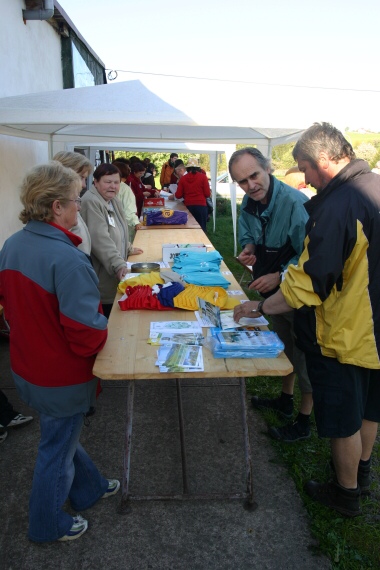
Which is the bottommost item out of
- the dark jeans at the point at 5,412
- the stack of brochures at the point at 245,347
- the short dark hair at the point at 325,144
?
the dark jeans at the point at 5,412

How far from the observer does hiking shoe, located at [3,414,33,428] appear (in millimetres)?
2701

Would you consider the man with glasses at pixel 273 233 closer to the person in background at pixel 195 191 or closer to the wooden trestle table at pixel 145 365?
the wooden trestle table at pixel 145 365

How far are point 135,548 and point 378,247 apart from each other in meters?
1.62

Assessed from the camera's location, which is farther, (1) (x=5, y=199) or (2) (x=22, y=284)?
(1) (x=5, y=199)

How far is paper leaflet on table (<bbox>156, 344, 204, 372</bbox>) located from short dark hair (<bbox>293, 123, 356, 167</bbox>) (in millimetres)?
Result: 938

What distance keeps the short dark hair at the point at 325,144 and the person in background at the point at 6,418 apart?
7.25ft

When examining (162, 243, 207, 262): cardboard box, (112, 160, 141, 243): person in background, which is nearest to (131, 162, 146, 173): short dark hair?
(112, 160, 141, 243): person in background

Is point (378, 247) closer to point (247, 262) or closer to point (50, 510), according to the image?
point (247, 262)

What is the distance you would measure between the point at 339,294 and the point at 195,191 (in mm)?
7235

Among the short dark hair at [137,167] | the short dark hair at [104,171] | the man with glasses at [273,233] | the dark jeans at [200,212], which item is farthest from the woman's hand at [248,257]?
the dark jeans at [200,212]

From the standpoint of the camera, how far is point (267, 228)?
2.53 meters

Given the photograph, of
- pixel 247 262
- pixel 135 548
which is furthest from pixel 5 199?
pixel 135 548

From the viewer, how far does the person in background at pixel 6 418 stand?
2650 millimetres

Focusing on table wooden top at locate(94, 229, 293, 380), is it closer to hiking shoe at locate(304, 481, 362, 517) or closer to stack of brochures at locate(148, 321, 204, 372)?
stack of brochures at locate(148, 321, 204, 372)
